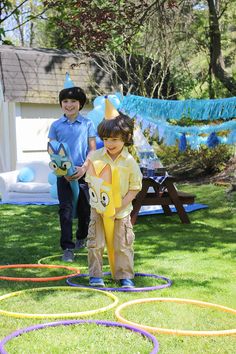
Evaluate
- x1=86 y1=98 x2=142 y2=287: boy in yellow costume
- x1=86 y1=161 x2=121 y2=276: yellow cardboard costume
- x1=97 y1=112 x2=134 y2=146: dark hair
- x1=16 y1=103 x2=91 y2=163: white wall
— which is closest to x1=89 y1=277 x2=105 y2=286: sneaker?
x1=86 y1=98 x2=142 y2=287: boy in yellow costume

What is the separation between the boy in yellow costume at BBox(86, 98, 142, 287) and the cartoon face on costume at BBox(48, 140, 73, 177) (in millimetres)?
826

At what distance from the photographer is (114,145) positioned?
474 centimetres

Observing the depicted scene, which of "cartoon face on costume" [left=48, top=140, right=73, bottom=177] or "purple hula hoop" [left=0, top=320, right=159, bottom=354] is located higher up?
"cartoon face on costume" [left=48, top=140, right=73, bottom=177]

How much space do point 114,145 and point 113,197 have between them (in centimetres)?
44

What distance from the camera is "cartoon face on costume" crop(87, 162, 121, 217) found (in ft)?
15.3

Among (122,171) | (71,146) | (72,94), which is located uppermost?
(72,94)

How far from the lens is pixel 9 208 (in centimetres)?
1045

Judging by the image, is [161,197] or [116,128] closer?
[116,128]

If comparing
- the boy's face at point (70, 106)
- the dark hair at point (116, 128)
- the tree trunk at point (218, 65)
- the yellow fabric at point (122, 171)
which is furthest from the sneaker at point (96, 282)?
the tree trunk at point (218, 65)

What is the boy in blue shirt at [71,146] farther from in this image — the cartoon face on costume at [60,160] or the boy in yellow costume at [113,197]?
the boy in yellow costume at [113,197]

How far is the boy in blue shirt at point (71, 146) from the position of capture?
19.3 feet

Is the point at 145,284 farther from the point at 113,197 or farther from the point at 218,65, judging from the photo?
the point at 218,65

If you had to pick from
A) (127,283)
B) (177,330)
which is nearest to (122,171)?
(127,283)

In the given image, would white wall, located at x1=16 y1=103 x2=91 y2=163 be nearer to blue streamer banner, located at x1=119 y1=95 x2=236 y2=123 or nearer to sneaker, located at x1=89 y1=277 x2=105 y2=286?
blue streamer banner, located at x1=119 y1=95 x2=236 y2=123
